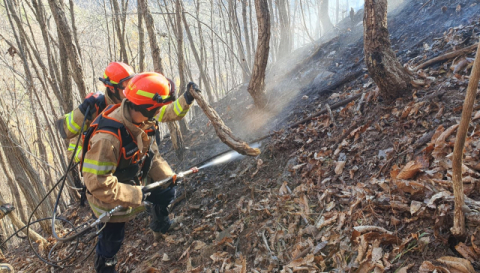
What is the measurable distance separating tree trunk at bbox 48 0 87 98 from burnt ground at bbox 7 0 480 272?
3104 millimetres

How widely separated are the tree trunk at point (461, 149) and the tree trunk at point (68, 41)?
6.36 meters

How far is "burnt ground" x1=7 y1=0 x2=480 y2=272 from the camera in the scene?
2.23m

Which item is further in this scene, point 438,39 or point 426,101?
point 438,39

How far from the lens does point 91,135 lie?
3.15m

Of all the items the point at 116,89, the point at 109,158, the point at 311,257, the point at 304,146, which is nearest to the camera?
the point at 311,257

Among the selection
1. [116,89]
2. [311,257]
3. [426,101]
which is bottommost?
[311,257]

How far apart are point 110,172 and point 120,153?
257 mm

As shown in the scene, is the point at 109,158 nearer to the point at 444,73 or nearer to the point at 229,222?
the point at 229,222

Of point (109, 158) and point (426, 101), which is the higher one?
point (109, 158)

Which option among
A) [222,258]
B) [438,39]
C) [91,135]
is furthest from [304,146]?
[438,39]

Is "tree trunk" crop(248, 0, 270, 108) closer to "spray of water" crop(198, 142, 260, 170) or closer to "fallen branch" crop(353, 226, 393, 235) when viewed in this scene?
"spray of water" crop(198, 142, 260, 170)

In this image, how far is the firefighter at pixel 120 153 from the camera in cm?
287

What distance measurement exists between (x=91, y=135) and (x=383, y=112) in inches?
157

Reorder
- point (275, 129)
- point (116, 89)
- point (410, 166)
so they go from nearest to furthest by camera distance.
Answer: point (410, 166), point (116, 89), point (275, 129)
